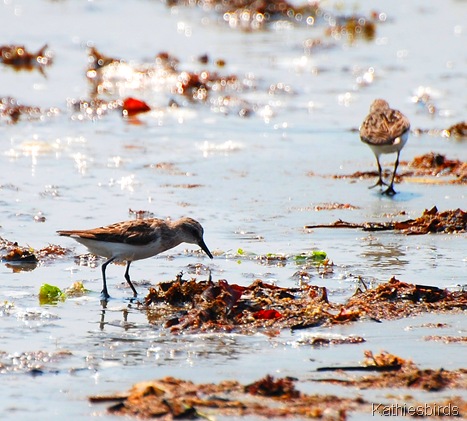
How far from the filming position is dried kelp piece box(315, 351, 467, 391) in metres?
5.48

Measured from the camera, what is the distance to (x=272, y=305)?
23.1 ft

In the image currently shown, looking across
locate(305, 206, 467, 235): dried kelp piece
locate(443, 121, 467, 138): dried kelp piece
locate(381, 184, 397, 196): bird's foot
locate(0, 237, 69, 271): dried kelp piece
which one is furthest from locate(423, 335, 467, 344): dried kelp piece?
locate(443, 121, 467, 138): dried kelp piece

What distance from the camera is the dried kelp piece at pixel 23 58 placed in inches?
709

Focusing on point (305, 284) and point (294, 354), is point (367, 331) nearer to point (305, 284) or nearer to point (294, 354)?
point (294, 354)

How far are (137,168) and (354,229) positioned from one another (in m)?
3.15

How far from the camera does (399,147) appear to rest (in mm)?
11422

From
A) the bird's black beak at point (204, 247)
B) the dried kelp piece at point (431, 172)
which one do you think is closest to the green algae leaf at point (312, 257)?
the bird's black beak at point (204, 247)

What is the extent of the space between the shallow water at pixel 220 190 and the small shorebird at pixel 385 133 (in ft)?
1.32

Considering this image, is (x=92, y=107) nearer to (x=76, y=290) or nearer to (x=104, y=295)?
(x=76, y=290)

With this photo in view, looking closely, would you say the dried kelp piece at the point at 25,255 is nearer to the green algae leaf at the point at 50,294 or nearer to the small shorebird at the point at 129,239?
the small shorebird at the point at 129,239

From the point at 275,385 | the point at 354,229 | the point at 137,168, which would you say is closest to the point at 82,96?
the point at 137,168

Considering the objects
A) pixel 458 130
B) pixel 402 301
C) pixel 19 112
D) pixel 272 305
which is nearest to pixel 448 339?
pixel 402 301

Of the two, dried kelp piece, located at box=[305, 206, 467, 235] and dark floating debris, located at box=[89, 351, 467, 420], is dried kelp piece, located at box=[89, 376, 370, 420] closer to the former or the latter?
dark floating debris, located at box=[89, 351, 467, 420]

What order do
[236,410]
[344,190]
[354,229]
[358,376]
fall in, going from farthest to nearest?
[344,190]
[354,229]
[358,376]
[236,410]
